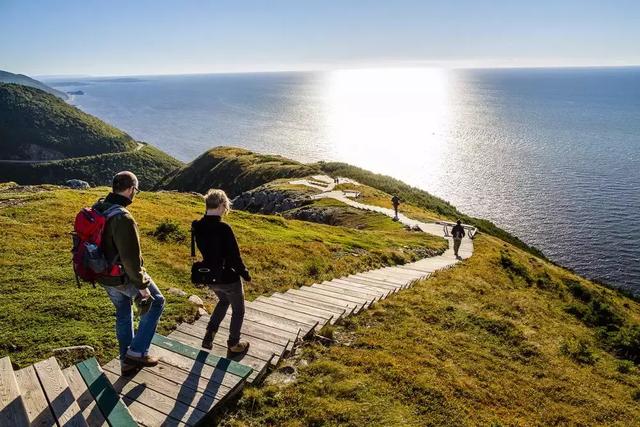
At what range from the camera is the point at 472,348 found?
12.1m

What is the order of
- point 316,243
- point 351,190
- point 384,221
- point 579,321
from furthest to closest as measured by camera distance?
point 351,190
point 384,221
point 316,243
point 579,321

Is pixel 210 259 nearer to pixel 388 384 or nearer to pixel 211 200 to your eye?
pixel 211 200

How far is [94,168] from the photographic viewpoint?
158375mm

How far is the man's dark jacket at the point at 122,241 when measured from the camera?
A: 6.66 metres

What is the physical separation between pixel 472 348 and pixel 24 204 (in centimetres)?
2648

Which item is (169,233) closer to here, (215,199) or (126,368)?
(126,368)

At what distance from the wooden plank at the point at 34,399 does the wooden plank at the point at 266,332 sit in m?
3.51

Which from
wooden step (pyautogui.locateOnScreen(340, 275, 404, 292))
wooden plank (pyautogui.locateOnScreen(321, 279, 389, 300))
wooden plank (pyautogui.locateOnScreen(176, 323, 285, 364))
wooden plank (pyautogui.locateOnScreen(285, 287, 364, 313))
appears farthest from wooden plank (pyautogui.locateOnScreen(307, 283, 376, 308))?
wooden plank (pyautogui.locateOnScreen(176, 323, 285, 364))

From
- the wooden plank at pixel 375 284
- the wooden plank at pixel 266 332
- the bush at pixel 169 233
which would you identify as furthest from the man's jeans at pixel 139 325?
the bush at pixel 169 233

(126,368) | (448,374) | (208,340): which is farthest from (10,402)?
(448,374)

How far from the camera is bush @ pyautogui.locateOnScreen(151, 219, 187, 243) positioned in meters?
20.7

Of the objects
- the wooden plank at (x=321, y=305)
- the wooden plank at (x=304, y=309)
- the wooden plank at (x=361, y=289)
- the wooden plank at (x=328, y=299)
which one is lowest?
the wooden plank at (x=361, y=289)

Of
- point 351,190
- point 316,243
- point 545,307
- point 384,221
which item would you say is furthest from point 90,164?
point 545,307

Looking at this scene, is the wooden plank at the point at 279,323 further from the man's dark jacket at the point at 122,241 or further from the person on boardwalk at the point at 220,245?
the man's dark jacket at the point at 122,241
